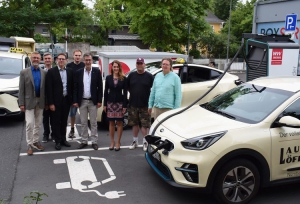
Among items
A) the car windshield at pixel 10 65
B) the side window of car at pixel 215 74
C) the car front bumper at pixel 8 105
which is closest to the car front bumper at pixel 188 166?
the side window of car at pixel 215 74

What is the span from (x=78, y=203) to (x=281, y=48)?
834 cm

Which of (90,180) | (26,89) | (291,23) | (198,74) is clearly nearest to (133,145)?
(90,180)

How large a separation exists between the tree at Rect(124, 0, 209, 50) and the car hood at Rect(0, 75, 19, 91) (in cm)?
969

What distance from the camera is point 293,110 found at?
14.3ft

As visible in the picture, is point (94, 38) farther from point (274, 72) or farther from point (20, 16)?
point (274, 72)

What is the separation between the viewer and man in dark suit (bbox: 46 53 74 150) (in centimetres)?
603

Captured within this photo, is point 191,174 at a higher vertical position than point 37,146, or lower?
higher

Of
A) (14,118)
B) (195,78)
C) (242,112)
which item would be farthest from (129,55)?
(242,112)

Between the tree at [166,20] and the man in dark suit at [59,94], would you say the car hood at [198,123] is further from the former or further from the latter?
the tree at [166,20]

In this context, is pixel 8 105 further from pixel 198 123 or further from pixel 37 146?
pixel 198 123

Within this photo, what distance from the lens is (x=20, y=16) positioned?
24.8m

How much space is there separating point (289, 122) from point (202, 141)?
1100 mm

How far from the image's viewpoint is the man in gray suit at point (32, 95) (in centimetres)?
586

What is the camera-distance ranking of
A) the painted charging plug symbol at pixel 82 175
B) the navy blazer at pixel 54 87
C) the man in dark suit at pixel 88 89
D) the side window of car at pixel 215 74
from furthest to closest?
the side window of car at pixel 215 74, the man in dark suit at pixel 88 89, the navy blazer at pixel 54 87, the painted charging plug symbol at pixel 82 175
